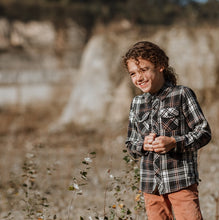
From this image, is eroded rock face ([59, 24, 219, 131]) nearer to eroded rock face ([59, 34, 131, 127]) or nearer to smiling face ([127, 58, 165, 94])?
eroded rock face ([59, 34, 131, 127])

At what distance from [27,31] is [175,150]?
1887 centimetres

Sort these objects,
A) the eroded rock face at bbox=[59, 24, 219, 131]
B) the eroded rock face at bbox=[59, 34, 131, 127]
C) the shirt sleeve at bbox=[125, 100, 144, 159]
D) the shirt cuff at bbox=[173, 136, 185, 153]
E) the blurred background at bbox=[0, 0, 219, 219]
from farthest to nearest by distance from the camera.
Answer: the eroded rock face at bbox=[59, 34, 131, 127]
the eroded rock face at bbox=[59, 24, 219, 131]
the blurred background at bbox=[0, 0, 219, 219]
the shirt sleeve at bbox=[125, 100, 144, 159]
the shirt cuff at bbox=[173, 136, 185, 153]

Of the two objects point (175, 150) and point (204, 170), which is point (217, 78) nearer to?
point (204, 170)

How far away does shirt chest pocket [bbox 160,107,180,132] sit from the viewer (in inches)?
66.3

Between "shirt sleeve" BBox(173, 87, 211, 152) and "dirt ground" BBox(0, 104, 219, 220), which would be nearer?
"shirt sleeve" BBox(173, 87, 211, 152)

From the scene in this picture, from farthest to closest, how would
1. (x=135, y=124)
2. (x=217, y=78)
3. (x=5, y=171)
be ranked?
(x=217, y=78) → (x=5, y=171) → (x=135, y=124)

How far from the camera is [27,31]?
1912cm

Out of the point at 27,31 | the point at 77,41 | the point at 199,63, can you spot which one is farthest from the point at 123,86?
the point at 27,31

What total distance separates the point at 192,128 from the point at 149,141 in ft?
0.81

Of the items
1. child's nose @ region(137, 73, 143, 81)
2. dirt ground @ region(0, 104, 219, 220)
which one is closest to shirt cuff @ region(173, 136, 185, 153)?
child's nose @ region(137, 73, 143, 81)

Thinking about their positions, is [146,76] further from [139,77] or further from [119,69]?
[119,69]

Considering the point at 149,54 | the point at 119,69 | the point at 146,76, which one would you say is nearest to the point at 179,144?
the point at 146,76

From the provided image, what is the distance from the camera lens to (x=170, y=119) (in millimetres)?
1691

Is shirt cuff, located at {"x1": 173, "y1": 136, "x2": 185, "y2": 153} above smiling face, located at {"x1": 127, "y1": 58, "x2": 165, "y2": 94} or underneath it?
underneath
